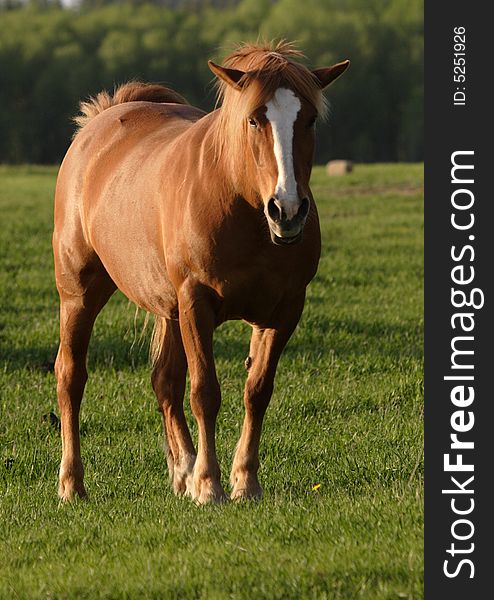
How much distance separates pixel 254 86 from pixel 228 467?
8.52ft

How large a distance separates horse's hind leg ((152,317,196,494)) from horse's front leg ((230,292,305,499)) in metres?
0.62

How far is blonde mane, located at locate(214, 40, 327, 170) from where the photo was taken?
573 centimetres

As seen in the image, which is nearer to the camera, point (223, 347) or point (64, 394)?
point (64, 394)

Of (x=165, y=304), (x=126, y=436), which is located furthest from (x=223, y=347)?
(x=165, y=304)

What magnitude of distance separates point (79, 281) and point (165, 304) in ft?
3.39

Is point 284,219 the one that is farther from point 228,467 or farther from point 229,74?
point 228,467

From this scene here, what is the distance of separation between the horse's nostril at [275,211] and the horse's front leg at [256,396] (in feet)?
3.54

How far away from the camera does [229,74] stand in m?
5.89

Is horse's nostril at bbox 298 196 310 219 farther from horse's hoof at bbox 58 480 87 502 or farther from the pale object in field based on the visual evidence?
the pale object in field

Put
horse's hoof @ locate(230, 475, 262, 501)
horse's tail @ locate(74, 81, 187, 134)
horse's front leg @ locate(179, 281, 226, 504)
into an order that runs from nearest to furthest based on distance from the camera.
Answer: horse's front leg @ locate(179, 281, 226, 504), horse's hoof @ locate(230, 475, 262, 501), horse's tail @ locate(74, 81, 187, 134)

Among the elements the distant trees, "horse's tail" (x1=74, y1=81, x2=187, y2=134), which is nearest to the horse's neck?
"horse's tail" (x1=74, y1=81, x2=187, y2=134)

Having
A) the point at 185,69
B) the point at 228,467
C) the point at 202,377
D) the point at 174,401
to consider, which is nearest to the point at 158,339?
the point at 174,401

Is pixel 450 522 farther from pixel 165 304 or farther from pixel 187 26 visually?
pixel 187 26

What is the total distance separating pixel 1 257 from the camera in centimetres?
1859
